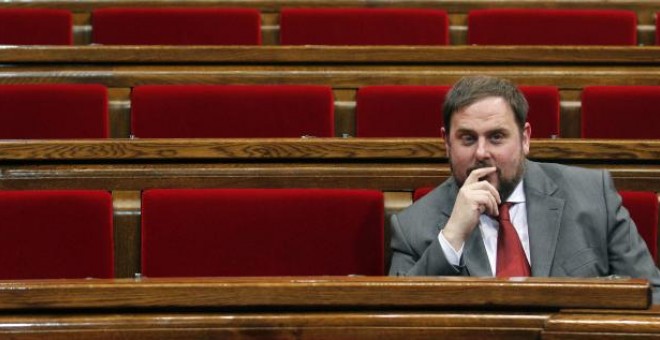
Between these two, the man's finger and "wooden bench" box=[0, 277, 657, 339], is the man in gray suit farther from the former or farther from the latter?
"wooden bench" box=[0, 277, 657, 339]

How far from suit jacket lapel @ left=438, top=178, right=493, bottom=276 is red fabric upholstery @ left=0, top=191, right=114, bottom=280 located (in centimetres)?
13

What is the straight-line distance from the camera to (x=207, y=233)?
0.45m

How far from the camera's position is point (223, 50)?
66 cm

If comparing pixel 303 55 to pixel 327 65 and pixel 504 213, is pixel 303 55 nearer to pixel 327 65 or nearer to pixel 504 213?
pixel 327 65

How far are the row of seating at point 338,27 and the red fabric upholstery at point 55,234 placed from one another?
336 mm

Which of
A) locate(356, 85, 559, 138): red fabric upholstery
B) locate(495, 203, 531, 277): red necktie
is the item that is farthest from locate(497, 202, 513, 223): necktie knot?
locate(356, 85, 559, 138): red fabric upholstery

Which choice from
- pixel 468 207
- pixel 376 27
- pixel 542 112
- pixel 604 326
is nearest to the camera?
pixel 604 326

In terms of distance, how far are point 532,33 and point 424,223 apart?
14.5 inches

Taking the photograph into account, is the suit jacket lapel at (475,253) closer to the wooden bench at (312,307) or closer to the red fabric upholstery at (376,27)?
the wooden bench at (312,307)

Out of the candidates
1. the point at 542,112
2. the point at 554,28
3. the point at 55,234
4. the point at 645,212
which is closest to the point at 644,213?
the point at 645,212

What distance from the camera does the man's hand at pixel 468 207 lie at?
42cm

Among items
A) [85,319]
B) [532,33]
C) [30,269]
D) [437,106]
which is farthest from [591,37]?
[85,319]

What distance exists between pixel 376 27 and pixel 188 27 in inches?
5.0

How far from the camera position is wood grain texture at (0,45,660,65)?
656mm
